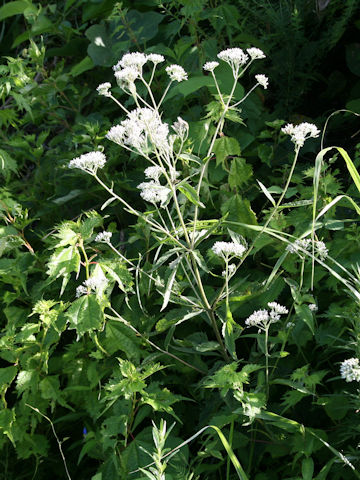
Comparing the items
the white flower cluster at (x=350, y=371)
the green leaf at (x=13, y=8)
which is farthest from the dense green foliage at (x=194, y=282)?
the green leaf at (x=13, y=8)

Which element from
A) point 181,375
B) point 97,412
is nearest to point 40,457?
point 97,412

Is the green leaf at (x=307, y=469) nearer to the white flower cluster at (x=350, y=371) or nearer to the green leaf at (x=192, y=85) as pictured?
the white flower cluster at (x=350, y=371)

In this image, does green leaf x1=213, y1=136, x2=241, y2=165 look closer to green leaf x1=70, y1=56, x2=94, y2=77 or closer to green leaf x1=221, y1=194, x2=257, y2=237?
green leaf x1=221, y1=194, x2=257, y2=237

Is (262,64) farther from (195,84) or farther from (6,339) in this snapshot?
(6,339)

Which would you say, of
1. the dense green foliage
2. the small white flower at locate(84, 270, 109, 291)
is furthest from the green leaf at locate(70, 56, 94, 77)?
the small white flower at locate(84, 270, 109, 291)

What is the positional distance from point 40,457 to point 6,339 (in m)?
0.40

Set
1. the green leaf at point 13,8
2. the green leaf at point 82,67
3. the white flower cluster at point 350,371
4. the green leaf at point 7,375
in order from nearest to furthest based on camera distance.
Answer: the white flower cluster at point 350,371 < the green leaf at point 7,375 < the green leaf at point 82,67 < the green leaf at point 13,8

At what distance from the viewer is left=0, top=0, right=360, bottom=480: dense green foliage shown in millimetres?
1491

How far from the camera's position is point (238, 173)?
1956mm

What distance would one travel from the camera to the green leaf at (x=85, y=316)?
1.48 meters

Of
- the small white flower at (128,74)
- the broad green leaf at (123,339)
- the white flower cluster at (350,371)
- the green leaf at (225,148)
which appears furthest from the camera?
the green leaf at (225,148)

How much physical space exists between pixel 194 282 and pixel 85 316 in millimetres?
414

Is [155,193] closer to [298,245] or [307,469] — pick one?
[298,245]

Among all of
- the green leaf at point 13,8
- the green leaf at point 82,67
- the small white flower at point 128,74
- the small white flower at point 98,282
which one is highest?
the small white flower at point 128,74
